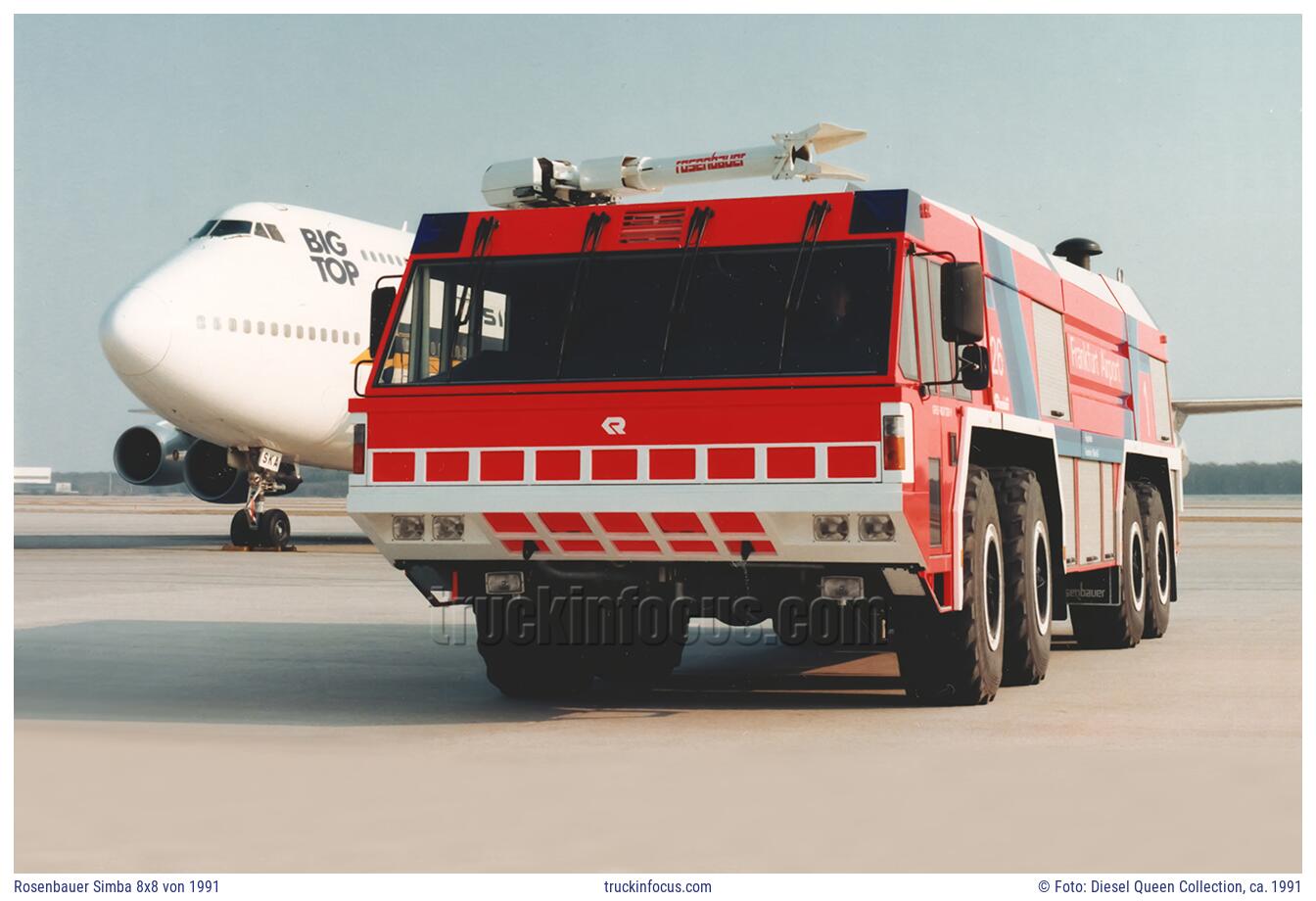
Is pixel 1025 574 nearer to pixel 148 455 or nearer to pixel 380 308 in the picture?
pixel 380 308

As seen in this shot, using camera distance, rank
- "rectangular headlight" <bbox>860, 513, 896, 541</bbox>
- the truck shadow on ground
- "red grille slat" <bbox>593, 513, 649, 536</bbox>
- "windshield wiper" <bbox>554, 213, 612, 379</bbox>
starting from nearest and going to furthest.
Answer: "rectangular headlight" <bbox>860, 513, 896, 541</bbox>, "red grille slat" <bbox>593, 513, 649, 536</bbox>, "windshield wiper" <bbox>554, 213, 612, 379</bbox>, the truck shadow on ground

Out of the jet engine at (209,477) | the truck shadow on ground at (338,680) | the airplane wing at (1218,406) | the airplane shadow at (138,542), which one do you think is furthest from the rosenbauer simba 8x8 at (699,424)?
the airplane wing at (1218,406)

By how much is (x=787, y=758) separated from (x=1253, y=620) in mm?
8885

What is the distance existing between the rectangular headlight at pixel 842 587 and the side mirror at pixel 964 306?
1.29 meters

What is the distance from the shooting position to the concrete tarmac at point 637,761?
611 centimetres

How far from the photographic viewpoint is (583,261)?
976 centimetres

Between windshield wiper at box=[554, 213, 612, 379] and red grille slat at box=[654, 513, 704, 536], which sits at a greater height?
windshield wiper at box=[554, 213, 612, 379]

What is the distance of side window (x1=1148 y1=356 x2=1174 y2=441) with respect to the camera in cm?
1545

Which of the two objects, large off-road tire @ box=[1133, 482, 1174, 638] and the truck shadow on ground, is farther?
large off-road tire @ box=[1133, 482, 1174, 638]

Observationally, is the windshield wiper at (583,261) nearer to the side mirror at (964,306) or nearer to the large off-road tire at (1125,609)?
the side mirror at (964,306)

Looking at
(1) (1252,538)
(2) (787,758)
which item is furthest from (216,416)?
(1) (1252,538)
